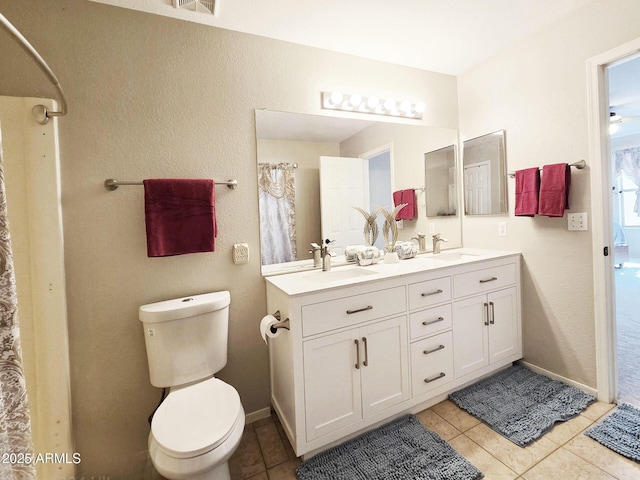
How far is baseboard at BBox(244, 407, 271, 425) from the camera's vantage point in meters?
1.77

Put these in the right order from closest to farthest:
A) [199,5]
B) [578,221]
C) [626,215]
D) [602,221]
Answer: [199,5] < [602,221] < [578,221] < [626,215]

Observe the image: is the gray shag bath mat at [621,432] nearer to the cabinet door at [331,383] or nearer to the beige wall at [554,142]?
the beige wall at [554,142]

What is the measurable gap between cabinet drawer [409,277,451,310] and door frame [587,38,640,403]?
87 cm

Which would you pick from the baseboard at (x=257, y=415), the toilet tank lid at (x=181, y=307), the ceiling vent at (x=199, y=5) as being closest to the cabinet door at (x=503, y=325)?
the baseboard at (x=257, y=415)

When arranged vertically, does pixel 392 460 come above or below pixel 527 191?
Answer: below

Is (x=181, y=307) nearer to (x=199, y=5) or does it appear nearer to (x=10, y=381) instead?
(x=10, y=381)

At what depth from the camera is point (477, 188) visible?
2.42 metres

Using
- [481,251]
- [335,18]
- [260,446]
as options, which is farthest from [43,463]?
[481,251]

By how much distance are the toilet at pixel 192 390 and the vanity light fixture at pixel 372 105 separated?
1412 mm

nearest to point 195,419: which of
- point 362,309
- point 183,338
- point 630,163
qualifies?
point 183,338

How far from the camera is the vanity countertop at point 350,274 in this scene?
58.4 inches

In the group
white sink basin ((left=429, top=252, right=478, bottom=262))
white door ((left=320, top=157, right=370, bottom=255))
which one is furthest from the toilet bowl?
white sink basin ((left=429, top=252, right=478, bottom=262))

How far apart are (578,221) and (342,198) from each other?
1470 mm

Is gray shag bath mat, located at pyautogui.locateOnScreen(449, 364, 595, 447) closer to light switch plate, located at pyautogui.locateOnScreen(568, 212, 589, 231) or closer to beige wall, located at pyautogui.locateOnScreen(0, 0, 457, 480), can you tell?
light switch plate, located at pyautogui.locateOnScreen(568, 212, 589, 231)
